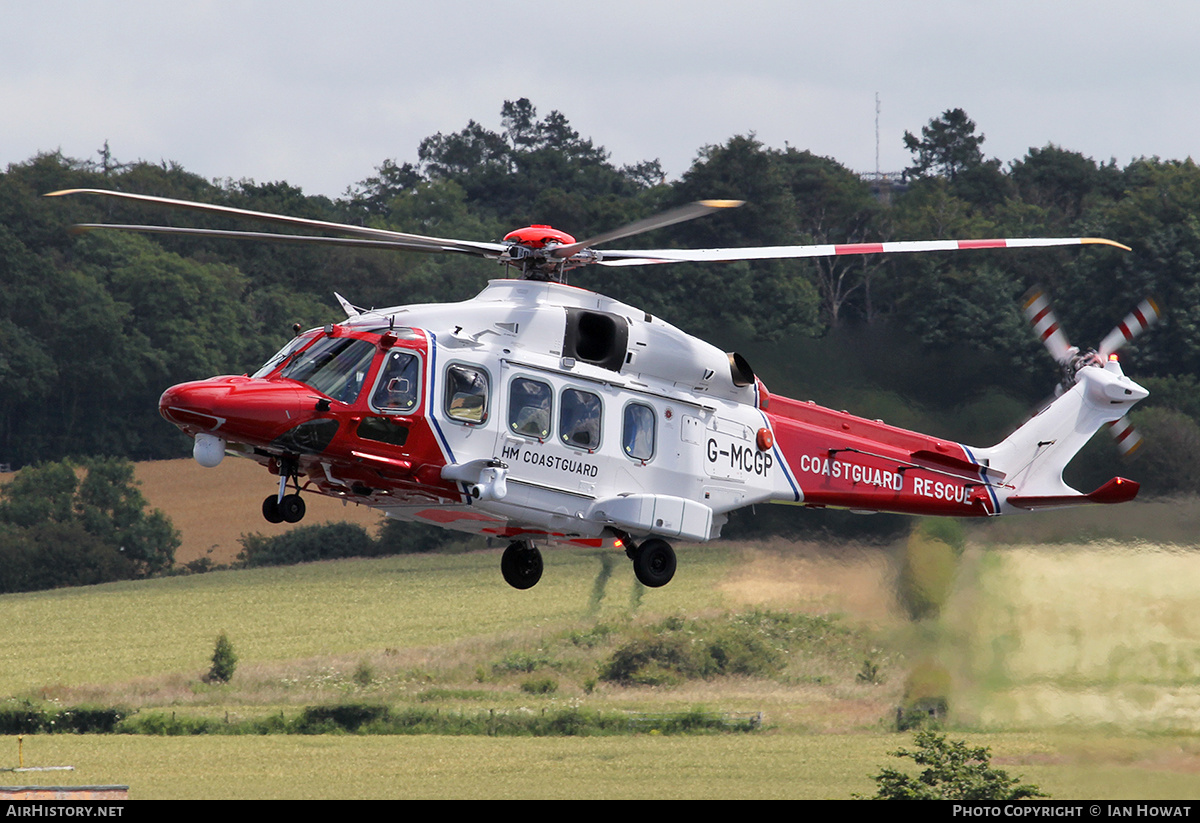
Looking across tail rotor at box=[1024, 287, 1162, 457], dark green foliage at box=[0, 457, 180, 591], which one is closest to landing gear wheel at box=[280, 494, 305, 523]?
tail rotor at box=[1024, 287, 1162, 457]

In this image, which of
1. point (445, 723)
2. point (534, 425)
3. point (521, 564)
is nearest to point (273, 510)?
point (534, 425)

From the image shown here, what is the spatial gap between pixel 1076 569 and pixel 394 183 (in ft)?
301

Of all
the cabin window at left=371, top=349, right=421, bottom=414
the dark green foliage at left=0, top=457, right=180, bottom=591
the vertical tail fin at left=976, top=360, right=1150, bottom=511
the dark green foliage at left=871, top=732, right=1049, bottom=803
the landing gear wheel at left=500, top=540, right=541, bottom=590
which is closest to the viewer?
the cabin window at left=371, top=349, right=421, bottom=414

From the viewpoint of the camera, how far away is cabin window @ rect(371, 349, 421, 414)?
57.0 ft

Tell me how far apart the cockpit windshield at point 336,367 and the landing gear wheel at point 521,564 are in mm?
3653

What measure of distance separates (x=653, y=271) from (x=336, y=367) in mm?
44125

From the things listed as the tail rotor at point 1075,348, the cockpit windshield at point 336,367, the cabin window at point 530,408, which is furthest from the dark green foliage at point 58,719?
the tail rotor at point 1075,348

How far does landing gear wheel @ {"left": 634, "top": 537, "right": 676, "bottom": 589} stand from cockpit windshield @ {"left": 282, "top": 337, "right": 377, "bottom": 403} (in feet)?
13.9

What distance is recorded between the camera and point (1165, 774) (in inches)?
943

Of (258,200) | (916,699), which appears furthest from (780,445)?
(258,200)

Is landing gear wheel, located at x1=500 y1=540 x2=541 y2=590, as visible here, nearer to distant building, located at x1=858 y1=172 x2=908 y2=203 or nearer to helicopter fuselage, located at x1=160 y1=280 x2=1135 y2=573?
helicopter fuselage, located at x1=160 y1=280 x2=1135 y2=573

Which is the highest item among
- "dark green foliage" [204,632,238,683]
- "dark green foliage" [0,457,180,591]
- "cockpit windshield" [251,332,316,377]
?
"cockpit windshield" [251,332,316,377]

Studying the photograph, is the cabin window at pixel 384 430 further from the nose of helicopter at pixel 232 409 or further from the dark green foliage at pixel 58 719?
the dark green foliage at pixel 58 719

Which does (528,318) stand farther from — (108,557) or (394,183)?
(394,183)
